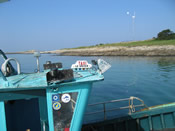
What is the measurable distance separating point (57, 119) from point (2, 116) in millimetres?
1412

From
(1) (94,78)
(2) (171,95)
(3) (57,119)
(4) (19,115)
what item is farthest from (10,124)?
(2) (171,95)

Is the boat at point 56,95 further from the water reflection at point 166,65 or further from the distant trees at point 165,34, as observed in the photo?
the distant trees at point 165,34

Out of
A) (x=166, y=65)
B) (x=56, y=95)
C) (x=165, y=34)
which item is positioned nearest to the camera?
(x=56, y=95)

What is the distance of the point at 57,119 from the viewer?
3766 mm

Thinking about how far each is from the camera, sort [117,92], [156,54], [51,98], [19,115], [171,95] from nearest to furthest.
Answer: [51,98], [19,115], [171,95], [117,92], [156,54]

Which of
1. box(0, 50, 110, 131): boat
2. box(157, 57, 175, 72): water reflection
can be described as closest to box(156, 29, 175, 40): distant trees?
box(157, 57, 175, 72): water reflection

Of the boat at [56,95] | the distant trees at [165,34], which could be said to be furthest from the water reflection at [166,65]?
the distant trees at [165,34]

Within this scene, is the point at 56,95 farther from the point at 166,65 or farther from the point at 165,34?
the point at 165,34

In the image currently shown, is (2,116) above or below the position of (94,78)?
below

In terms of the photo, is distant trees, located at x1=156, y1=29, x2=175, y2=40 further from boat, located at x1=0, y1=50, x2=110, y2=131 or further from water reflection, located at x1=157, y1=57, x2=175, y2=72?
boat, located at x1=0, y1=50, x2=110, y2=131

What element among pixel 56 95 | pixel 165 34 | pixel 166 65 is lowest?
pixel 166 65

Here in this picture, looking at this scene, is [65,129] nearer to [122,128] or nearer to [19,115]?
[19,115]

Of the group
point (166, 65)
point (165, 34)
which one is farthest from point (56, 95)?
point (165, 34)

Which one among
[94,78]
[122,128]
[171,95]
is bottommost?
[171,95]
